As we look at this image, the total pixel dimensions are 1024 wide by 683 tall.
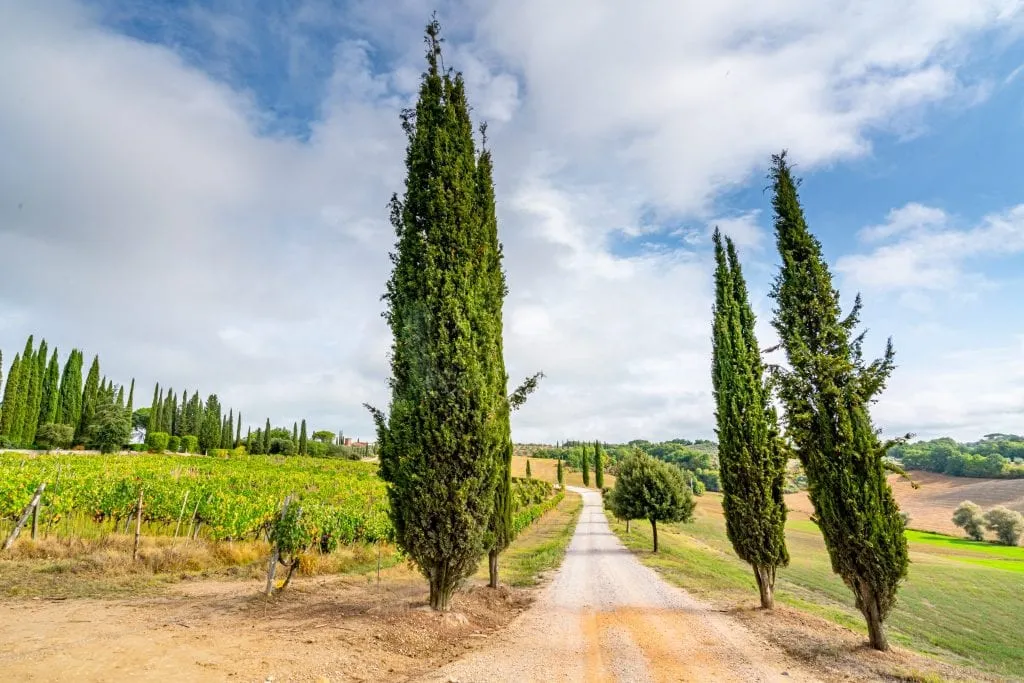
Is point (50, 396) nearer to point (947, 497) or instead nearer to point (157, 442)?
point (157, 442)

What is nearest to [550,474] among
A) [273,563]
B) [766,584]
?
[766,584]

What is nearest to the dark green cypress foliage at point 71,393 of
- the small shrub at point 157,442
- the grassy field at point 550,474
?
the small shrub at point 157,442

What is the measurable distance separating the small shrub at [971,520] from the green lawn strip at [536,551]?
39.4 m

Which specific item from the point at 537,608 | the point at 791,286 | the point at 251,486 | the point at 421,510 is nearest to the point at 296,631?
the point at 421,510

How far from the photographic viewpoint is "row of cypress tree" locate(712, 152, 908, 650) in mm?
8859

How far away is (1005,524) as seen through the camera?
46.8m

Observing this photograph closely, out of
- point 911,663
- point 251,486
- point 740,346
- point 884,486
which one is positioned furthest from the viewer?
point 251,486

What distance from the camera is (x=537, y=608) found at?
1184cm

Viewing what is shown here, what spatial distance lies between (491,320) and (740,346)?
6802 millimetres

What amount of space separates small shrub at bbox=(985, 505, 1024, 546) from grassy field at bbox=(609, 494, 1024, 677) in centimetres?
850

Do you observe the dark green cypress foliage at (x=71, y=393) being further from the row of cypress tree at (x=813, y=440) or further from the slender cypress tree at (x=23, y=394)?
the row of cypress tree at (x=813, y=440)

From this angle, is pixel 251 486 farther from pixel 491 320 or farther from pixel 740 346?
pixel 740 346

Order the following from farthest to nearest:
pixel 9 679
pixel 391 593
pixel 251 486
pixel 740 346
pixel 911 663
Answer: pixel 251 486
pixel 740 346
pixel 391 593
pixel 911 663
pixel 9 679

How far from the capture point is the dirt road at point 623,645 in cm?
726
